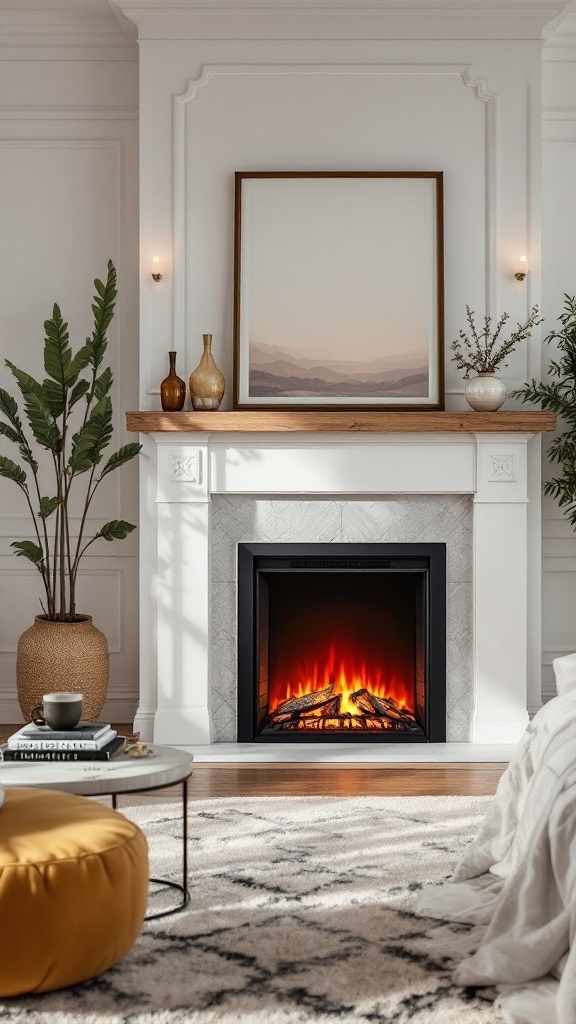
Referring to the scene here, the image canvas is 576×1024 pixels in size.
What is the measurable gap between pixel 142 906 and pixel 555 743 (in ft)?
3.32

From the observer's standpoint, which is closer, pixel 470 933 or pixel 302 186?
pixel 470 933

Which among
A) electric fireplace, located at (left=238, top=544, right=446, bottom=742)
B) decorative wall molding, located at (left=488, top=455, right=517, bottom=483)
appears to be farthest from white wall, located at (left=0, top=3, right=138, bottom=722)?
decorative wall molding, located at (left=488, top=455, right=517, bottom=483)

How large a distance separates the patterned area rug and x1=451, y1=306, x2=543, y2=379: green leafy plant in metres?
1.95

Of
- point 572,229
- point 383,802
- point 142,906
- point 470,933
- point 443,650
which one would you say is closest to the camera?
point 142,906

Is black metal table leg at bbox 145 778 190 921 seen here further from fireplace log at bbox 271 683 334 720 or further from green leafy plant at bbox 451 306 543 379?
green leafy plant at bbox 451 306 543 379

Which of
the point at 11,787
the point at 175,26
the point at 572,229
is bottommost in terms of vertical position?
the point at 11,787

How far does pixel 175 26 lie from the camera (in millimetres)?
4590

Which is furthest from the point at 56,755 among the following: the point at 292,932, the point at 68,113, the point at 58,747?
the point at 68,113

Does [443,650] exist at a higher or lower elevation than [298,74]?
lower

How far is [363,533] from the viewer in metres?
4.56

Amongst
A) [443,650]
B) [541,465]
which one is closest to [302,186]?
[541,465]

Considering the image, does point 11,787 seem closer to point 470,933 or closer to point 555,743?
point 470,933

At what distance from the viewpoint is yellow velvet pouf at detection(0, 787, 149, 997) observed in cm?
196

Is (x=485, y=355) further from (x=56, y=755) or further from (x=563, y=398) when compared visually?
(x=56, y=755)
